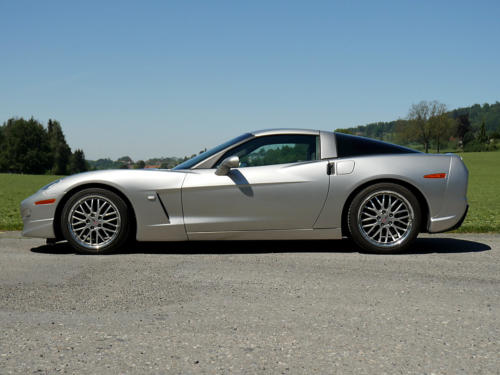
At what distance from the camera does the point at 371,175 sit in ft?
17.8

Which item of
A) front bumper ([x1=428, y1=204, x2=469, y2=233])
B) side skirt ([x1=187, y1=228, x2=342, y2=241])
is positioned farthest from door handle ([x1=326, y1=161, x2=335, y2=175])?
front bumper ([x1=428, y1=204, x2=469, y2=233])

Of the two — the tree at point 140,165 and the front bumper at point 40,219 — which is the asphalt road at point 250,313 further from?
the tree at point 140,165

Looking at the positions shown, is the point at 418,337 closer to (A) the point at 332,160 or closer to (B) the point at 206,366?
(B) the point at 206,366

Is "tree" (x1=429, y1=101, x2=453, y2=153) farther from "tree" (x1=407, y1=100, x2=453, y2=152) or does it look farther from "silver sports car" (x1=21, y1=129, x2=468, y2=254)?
"silver sports car" (x1=21, y1=129, x2=468, y2=254)

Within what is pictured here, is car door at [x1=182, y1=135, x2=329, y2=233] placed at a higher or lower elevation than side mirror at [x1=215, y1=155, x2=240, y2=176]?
lower

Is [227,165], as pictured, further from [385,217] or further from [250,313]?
[250,313]

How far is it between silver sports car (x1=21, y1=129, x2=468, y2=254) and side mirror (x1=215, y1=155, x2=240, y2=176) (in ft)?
0.04

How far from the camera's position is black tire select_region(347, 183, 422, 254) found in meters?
5.43

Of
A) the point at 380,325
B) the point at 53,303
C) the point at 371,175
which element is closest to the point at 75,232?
the point at 53,303

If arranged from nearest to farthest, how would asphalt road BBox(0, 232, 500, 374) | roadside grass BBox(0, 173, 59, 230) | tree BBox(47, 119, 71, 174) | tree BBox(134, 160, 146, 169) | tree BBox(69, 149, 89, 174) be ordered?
asphalt road BBox(0, 232, 500, 374), tree BBox(134, 160, 146, 169), roadside grass BBox(0, 173, 59, 230), tree BBox(47, 119, 71, 174), tree BBox(69, 149, 89, 174)

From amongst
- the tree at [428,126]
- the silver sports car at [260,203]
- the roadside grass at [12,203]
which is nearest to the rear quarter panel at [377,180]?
the silver sports car at [260,203]

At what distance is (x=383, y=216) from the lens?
17.9 ft

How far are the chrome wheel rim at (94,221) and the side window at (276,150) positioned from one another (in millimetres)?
1271

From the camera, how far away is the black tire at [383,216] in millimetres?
5426
